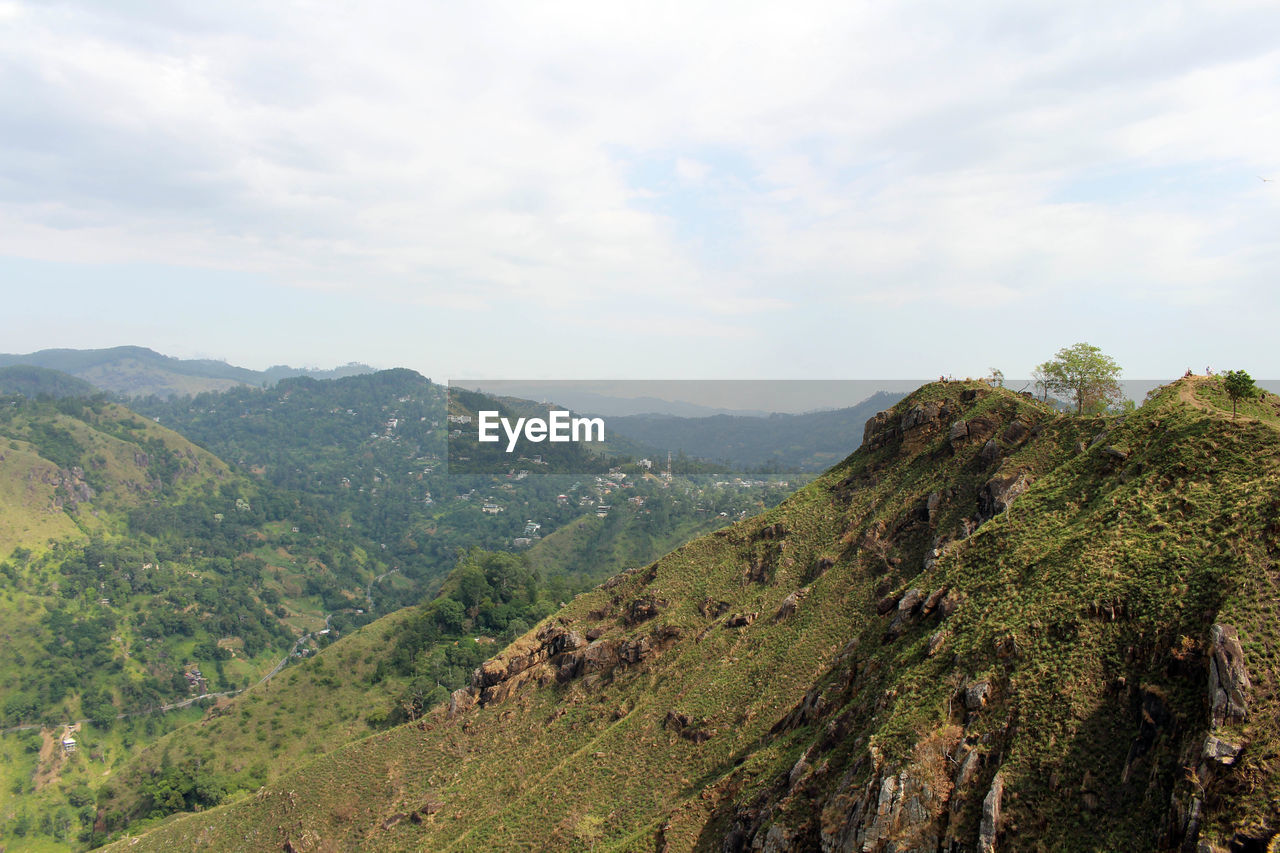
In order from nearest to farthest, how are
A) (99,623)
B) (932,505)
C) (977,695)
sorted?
(977,695) < (932,505) < (99,623)

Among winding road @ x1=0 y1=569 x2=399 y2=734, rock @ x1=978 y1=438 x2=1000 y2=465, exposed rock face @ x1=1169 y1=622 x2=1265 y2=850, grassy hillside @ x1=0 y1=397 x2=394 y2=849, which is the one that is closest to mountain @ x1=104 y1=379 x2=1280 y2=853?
exposed rock face @ x1=1169 y1=622 x2=1265 y2=850

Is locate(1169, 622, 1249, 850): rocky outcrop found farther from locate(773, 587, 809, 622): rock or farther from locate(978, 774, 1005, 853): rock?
locate(773, 587, 809, 622): rock

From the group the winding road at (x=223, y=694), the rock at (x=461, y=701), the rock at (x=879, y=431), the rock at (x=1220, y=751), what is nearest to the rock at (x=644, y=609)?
the rock at (x=461, y=701)

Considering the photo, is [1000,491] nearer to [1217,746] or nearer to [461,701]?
[1217,746]

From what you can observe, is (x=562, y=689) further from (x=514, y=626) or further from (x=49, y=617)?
(x=49, y=617)

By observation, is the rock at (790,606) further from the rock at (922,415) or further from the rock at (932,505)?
the rock at (922,415)

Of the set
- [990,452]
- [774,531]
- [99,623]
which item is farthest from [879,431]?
[99,623]

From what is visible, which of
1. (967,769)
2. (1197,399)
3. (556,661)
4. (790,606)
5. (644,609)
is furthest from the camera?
(556,661)
